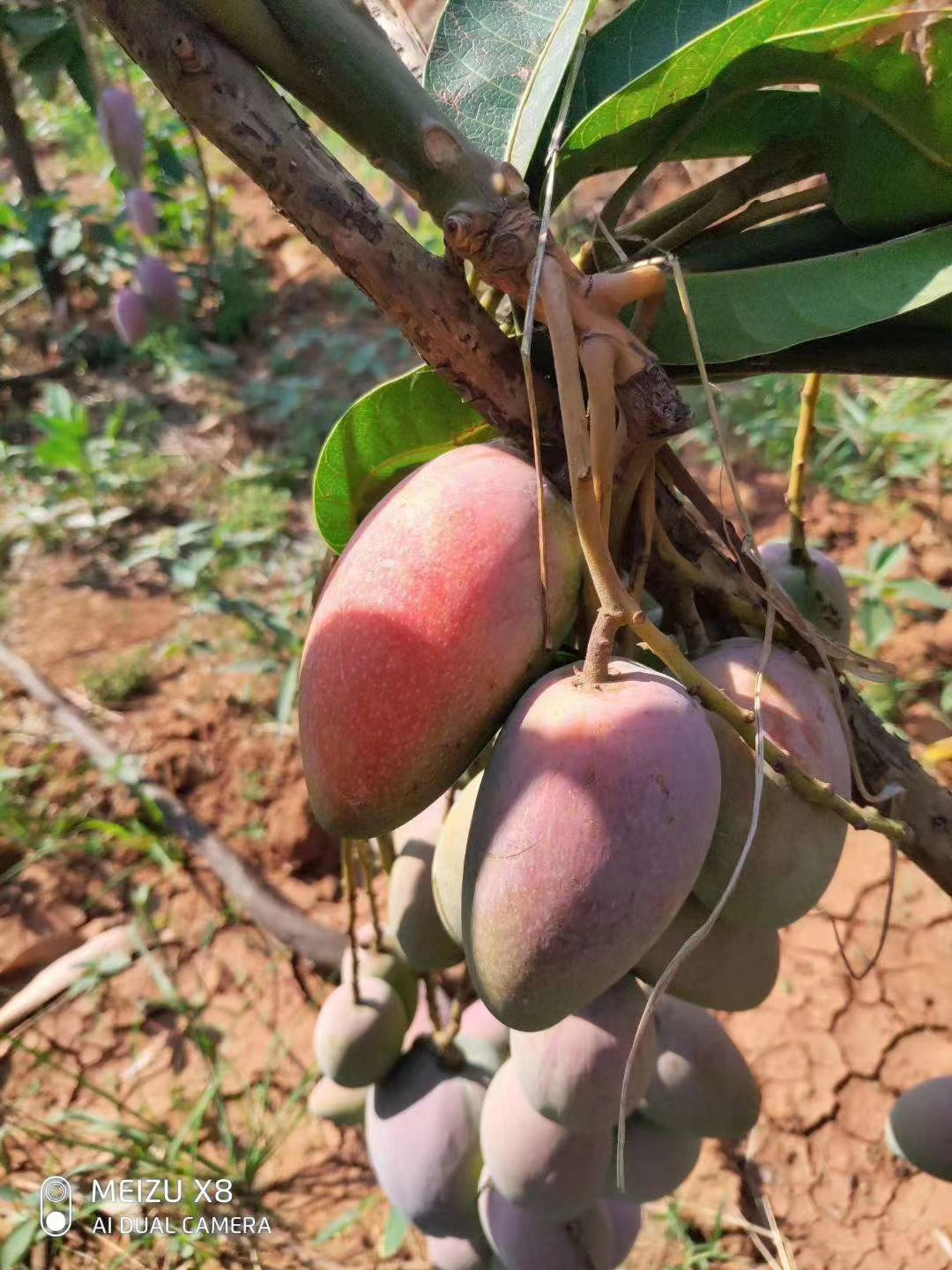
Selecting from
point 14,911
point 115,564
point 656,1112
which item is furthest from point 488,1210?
point 115,564

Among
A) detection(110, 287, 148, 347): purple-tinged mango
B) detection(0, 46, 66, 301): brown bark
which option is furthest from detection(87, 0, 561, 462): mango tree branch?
detection(110, 287, 148, 347): purple-tinged mango

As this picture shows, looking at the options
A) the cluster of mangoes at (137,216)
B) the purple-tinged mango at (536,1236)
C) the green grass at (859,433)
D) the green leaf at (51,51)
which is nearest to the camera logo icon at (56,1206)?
the purple-tinged mango at (536,1236)

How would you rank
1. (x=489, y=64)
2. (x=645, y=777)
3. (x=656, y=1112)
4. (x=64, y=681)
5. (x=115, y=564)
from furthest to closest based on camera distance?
1. (x=115, y=564)
2. (x=64, y=681)
3. (x=656, y=1112)
4. (x=489, y=64)
5. (x=645, y=777)

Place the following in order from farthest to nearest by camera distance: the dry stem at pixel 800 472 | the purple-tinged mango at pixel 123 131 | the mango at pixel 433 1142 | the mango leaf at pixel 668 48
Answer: the purple-tinged mango at pixel 123 131 < the mango at pixel 433 1142 < the dry stem at pixel 800 472 < the mango leaf at pixel 668 48

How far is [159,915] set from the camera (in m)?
1.83

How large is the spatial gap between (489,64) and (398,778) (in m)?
0.42

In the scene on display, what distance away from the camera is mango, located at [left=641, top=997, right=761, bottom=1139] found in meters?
0.87

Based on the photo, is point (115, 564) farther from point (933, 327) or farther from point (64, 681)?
point (933, 327)

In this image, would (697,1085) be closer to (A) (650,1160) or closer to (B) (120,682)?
(A) (650,1160)

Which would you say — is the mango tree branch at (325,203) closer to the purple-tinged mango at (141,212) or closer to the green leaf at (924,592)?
the green leaf at (924,592)

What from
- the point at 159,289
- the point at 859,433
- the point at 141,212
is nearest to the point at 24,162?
the point at 159,289

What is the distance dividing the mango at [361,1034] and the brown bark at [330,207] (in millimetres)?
649

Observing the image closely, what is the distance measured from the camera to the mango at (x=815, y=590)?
750mm

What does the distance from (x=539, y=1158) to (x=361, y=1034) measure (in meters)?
0.21
